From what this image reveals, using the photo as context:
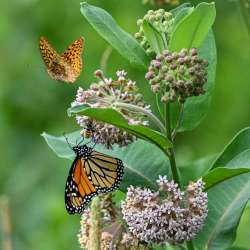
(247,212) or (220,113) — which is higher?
(220,113)

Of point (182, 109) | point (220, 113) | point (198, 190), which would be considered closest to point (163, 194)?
point (198, 190)

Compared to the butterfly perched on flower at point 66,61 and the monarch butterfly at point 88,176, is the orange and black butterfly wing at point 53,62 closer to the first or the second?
the butterfly perched on flower at point 66,61

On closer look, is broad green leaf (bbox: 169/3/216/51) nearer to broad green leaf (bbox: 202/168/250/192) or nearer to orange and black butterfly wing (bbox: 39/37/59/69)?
broad green leaf (bbox: 202/168/250/192)

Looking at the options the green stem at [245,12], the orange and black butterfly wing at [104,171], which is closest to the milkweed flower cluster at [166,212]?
the orange and black butterfly wing at [104,171]

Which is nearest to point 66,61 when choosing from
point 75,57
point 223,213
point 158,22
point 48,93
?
point 75,57

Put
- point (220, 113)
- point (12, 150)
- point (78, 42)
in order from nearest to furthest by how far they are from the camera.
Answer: point (78, 42) < point (220, 113) < point (12, 150)

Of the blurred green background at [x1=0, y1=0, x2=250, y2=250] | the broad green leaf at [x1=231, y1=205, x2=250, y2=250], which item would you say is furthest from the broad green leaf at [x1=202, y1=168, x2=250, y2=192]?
the blurred green background at [x1=0, y1=0, x2=250, y2=250]

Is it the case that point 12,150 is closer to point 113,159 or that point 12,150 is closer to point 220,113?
point 220,113
